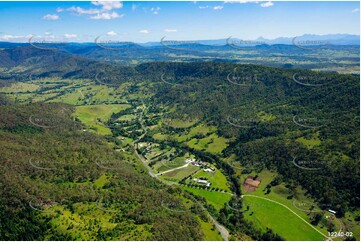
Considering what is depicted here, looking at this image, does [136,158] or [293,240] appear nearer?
[293,240]

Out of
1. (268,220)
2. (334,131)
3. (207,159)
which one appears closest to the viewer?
(268,220)

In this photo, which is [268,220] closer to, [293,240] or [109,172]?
[293,240]

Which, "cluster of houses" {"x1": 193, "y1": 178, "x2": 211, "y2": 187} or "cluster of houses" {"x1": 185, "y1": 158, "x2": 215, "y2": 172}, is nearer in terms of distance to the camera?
"cluster of houses" {"x1": 193, "y1": 178, "x2": 211, "y2": 187}

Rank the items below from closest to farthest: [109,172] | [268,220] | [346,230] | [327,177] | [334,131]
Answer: [346,230]
[268,220]
[327,177]
[109,172]
[334,131]

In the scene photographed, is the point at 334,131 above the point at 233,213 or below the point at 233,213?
above

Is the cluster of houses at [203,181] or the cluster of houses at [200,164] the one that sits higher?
the cluster of houses at [200,164]

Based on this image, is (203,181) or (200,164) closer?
(203,181)

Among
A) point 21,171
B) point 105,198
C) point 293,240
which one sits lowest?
point 293,240

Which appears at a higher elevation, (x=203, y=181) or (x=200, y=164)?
(x=200, y=164)

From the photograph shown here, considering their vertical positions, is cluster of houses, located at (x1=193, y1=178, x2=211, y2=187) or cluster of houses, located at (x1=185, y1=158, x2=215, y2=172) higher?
cluster of houses, located at (x1=185, y1=158, x2=215, y2=172)

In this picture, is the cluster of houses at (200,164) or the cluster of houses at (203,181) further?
the cluster of houses at (200,164)

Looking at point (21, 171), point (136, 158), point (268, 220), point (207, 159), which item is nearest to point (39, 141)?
point (21, 171)
